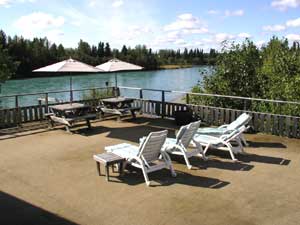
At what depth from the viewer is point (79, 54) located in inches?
2495

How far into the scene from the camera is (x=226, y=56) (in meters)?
11.9

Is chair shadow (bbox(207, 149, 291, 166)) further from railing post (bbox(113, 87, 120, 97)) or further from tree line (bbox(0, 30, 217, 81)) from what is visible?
tree line (bbox(0, 30, 217, 81))

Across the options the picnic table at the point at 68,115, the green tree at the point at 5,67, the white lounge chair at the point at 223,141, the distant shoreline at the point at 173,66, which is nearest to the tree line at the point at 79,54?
the distant shoreline at the point at 173,66

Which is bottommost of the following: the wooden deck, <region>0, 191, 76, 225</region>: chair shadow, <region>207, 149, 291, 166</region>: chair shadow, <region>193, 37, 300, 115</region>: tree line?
<region>0, 191, 76, 225</region>: chair shadow

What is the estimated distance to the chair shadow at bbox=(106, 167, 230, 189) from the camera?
5445 mm

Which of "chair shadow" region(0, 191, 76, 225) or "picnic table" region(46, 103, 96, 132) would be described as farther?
"picnic table" region(46, 103, 96, 132)

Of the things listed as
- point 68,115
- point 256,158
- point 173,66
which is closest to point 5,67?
point 68,115

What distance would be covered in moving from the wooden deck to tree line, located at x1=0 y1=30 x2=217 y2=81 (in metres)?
22.6

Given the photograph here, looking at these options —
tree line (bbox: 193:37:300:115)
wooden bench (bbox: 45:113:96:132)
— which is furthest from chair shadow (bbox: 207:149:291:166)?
wooden bench (bbox: 45:113:96:132)

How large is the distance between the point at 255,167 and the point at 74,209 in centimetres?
337

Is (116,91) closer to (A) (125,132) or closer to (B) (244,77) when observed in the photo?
(A) (125,132)

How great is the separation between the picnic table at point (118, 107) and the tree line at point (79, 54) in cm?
1798

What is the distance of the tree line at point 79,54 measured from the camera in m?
47.0

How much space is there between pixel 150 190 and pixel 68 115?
508cm
